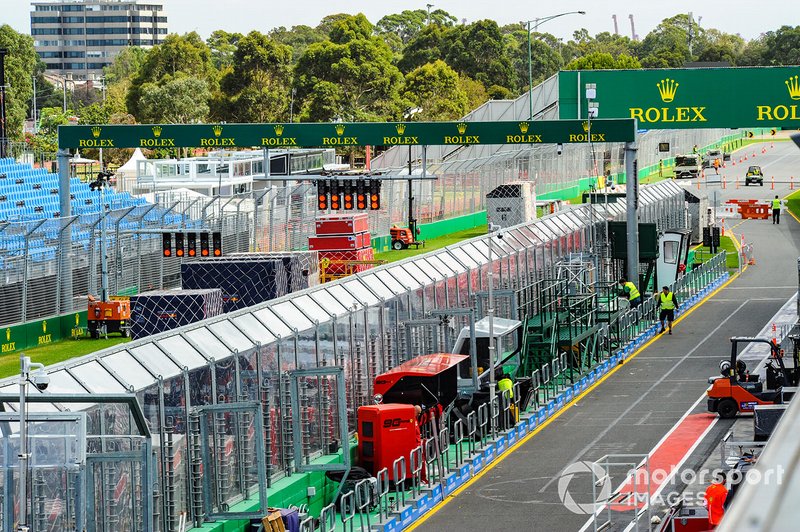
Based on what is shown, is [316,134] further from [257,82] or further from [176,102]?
[257,82]

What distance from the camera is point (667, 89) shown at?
59.2m

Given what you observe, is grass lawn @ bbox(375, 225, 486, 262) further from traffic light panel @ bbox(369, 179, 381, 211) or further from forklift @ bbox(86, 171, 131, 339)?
forklift @ bbox(86, 171, 131, 339)

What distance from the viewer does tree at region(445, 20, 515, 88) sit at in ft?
518

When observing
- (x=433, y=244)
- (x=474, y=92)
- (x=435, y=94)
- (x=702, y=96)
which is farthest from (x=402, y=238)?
(x=474, y=92)

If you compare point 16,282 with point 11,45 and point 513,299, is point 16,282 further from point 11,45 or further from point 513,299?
point 11,45

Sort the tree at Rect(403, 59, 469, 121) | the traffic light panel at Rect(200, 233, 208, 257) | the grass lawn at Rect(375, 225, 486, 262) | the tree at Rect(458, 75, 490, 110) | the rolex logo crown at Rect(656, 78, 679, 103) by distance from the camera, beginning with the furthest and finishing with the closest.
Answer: the tree at Rect(458, 75, 490, 110)
the tree at Rect(403, 59, 469, 121)
the grass lawn at Rect(375, 225, 486, 262)
the rolex logo crown at Rect(656, 78, 679, 103)
the traffic light panel at Rect(200, 233, 208, 257)

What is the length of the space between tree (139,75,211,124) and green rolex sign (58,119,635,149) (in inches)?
2855

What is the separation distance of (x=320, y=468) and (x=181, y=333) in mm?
3312

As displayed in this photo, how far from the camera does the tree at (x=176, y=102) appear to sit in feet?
398

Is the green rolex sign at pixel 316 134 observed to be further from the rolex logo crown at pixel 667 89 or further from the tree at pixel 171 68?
the tree at pixel 171 68

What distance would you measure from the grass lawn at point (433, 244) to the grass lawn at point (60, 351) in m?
21.8

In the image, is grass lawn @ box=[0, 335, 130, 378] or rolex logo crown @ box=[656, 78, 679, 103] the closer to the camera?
grass lawn @ box=[0, 335, 130, 378]

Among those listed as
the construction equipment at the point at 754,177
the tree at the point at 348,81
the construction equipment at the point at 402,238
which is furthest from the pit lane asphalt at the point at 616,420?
the tree at the point at 348,81

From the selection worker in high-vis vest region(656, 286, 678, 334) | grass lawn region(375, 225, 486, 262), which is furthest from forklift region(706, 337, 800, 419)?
grass lawn region(375, 225, 486, 262)
